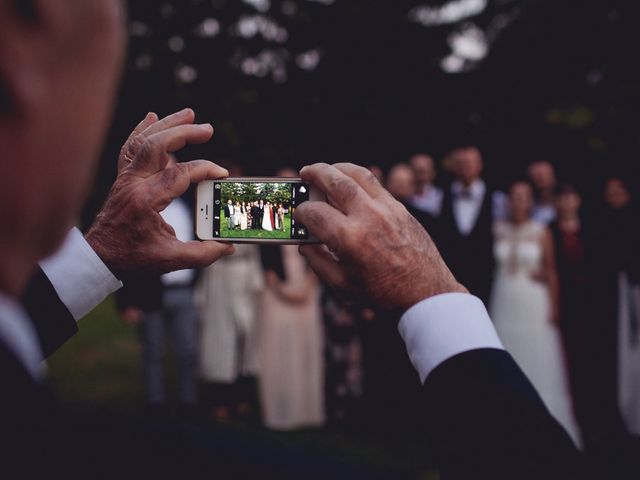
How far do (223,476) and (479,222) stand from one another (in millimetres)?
4560

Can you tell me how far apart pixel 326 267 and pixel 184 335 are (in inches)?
181

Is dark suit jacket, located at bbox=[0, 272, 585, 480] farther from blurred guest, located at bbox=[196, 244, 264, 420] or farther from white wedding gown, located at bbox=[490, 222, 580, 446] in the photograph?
blurred guest, located at bbox=[196, 244, 264, 420]

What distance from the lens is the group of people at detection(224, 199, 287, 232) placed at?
1522 millimetres

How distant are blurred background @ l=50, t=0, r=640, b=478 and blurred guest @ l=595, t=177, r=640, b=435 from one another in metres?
8.40

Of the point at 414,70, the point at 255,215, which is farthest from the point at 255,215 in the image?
the point at 414,70

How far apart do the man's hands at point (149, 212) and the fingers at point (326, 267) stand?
28 cm

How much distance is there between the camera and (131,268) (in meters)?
1.39

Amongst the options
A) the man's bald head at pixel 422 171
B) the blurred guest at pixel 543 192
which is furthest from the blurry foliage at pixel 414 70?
the man's bald head at pixel 422 171

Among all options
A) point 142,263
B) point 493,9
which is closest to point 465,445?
point 142,263

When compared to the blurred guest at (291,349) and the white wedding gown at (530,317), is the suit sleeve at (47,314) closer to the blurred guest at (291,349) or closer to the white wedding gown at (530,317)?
the blurred guest at (291,349)

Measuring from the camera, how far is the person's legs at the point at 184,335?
17.9ft

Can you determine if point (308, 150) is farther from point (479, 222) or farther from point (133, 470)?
point (133, 470)

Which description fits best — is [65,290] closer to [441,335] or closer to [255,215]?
[255,215]

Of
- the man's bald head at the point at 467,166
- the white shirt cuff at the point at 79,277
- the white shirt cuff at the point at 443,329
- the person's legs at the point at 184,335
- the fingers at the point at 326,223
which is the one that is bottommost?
the person's legs at the point at 184,335
